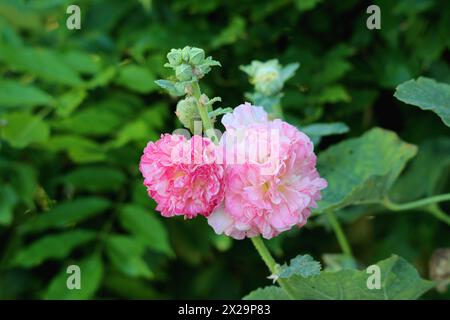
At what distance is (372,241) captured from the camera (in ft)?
5.75

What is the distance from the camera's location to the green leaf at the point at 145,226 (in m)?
1.39

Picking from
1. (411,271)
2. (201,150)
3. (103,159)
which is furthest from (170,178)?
(103,159)

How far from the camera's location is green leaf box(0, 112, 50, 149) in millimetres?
1435

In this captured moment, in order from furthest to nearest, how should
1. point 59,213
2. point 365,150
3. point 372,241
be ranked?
point 372,241, point 59,213, point 365,150

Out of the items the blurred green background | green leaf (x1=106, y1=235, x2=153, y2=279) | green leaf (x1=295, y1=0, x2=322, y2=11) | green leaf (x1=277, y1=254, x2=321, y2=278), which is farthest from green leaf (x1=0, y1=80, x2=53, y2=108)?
green leaf (x1=277, y1=254, x2=321, y2=278)

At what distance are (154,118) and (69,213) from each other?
8.6 inches

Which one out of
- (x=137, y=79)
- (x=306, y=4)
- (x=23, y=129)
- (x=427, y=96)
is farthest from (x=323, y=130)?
(x=23, y=129)

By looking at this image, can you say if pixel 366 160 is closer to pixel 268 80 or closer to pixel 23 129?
pixel 268 80

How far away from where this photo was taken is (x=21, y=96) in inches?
58.1

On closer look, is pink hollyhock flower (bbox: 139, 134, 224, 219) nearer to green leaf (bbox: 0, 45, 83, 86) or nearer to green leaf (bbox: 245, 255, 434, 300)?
green leaf (bbox: 245, 255, 434, 300)

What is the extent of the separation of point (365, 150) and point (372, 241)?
25.0 inches

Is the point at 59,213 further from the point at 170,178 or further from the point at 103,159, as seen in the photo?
the point at 170,178
